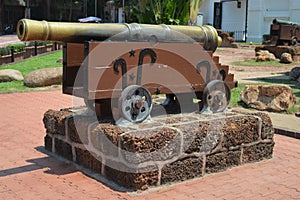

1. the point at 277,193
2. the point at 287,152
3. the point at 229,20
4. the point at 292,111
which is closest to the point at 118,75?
the point at 277,193

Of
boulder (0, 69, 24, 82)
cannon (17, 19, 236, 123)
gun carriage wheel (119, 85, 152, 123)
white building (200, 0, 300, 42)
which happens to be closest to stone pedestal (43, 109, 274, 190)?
gun carriage wheel (119, 85, 152, 123)

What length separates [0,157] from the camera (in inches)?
217

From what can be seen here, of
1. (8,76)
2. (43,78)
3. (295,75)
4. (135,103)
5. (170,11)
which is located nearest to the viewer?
(135,103)

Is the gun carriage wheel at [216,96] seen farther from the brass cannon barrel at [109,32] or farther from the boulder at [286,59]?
the boulder at [286,59]

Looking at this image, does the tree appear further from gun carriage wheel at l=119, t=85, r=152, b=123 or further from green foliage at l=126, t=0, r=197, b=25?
gun carriage wheel at l=119, t=85, r=152, b=123

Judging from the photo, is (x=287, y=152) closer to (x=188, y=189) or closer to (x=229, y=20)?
(x=188, y=189)

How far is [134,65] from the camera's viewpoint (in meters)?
4.97

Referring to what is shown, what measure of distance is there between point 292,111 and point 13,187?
5.82 m

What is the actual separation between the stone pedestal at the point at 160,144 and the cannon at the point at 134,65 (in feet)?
0.89

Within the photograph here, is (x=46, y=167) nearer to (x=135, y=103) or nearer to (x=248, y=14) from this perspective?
(x=135, y=103)

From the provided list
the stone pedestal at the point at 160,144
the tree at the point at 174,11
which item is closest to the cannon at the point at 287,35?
the tree at the point at 174,11

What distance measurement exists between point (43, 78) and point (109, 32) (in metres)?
7.49

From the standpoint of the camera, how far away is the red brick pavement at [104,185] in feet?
14.1

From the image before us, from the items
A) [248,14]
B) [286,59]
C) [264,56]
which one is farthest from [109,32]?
[248,14]
